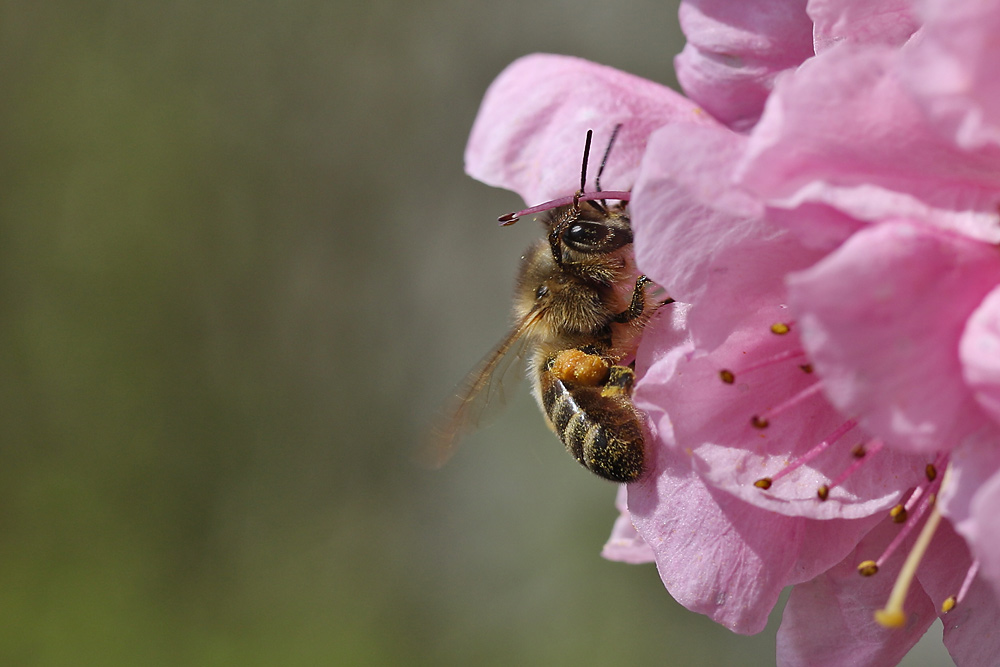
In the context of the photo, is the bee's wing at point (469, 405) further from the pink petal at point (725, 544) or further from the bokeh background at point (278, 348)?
the bokeh background at point (278, 348)

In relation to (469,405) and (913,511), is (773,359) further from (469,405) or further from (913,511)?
(469,405)

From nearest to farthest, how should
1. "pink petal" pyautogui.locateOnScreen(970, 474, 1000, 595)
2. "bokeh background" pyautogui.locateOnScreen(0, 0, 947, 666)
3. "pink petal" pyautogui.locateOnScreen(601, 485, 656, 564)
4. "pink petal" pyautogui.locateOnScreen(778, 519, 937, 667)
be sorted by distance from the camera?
1. "pink petal" pyautogui.locateOnScreen(970, 474, 1000, 595)
2. "pink petal" pyautogui.locateOnScreen(778, 519, 937, 667)
3. "pink petal" pyautogui.locateOnScreen(601, 485, 656, 564)
4. "bokeh background" pyautogui.locateOnScreen(0, 0, 947, 666)

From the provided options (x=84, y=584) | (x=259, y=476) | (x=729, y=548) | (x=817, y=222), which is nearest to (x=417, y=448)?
(x=729, y=548)

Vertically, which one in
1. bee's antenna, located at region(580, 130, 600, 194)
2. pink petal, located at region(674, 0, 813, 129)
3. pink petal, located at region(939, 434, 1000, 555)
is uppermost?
pink petal, located at region(674, 0, 813, 129)

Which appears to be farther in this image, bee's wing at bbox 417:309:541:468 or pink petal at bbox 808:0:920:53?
bee's wing at bbox 417:309:541:468

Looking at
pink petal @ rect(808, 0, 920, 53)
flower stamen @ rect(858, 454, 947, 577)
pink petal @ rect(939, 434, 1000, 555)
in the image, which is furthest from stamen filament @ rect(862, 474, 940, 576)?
pink petal @ rect(808, 0, 920, 53)

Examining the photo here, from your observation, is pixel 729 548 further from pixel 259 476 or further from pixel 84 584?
pixel 259 476

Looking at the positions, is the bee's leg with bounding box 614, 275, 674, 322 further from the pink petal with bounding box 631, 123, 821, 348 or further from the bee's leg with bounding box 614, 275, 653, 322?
the pink petal with bounding box 631, 123, 821, 348

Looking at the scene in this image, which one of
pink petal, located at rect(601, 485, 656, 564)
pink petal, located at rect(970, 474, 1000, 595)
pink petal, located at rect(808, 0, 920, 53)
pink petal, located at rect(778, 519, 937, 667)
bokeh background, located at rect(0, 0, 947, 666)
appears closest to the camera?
pink petal, located at rect(970, 474, 1000, 595)
